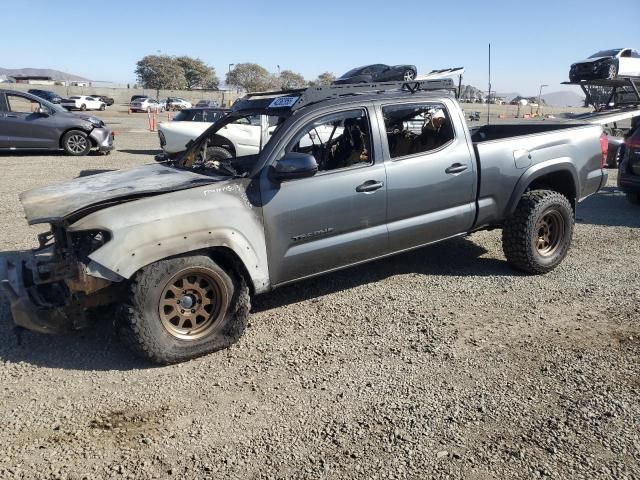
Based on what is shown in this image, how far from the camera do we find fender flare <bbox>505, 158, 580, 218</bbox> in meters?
5.24

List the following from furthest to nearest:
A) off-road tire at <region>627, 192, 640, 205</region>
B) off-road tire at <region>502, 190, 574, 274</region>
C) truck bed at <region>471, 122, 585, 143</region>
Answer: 1. off-road tire at <region>627, 192, 640, 205</region>
2. truck bed at <region>471, 122, 585, 143</region>
3. off-road tire at <region>502, 190, 574, 274</region>

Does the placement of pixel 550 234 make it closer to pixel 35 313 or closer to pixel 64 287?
pixel 64 287

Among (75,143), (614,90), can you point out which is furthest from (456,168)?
(614,90)

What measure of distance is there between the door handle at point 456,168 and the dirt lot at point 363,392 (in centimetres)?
111

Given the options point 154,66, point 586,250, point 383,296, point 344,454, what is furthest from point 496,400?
point 154,66

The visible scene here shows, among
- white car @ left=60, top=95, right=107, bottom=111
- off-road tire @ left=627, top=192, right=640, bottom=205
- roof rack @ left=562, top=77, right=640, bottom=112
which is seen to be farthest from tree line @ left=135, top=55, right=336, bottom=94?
off-road tire @ left=627, top=192, right=640, bottom=205

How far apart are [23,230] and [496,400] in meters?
6.05

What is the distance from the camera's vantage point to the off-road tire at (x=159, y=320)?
11.6 ft

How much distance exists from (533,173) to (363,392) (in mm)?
3050

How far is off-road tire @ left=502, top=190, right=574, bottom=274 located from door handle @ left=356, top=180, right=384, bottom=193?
1.66 meters

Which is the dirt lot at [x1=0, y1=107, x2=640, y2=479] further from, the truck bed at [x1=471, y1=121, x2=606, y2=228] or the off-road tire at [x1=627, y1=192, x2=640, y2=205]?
the off-road tire at [x1=627, y1=192, x2=640, y2=205]

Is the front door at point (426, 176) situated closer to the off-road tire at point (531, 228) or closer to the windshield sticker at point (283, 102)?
the off-road tire at point (531, 228)

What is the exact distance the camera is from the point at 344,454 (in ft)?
9.20

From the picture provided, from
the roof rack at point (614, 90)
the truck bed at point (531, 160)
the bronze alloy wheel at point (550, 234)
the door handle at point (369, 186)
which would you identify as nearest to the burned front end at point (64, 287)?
the door handle at point (369, 186)
